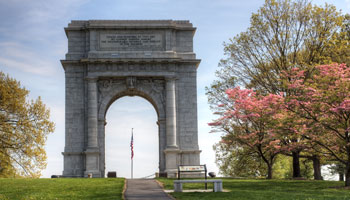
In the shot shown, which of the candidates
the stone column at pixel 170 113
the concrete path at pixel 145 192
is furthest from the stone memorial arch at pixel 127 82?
the concrete path at pixel 145 192

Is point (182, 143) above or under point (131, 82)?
under

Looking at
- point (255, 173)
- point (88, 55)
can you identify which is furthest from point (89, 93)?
point (255, 173)

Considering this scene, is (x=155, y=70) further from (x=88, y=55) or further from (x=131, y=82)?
(x=88, y=55)

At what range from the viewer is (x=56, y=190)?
84.5 feet

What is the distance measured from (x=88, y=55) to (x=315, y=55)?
61.9 feet

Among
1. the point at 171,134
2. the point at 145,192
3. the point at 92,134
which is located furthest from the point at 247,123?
the point at 145,192

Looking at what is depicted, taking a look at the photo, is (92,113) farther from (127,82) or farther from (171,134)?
(171,134)

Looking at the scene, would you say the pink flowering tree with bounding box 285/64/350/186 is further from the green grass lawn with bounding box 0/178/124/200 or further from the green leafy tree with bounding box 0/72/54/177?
the green leafy tree with bounding box 0/72/54/177

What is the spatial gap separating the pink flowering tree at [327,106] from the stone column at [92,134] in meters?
17.9

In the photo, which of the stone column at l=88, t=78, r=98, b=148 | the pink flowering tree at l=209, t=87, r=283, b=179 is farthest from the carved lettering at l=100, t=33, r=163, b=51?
the pink flowering tree at l=209, t=87, r=283, b=179

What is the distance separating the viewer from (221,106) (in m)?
42.2

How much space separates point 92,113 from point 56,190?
1693 cm

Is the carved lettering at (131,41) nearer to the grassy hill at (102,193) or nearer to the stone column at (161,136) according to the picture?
the stone column at (161,136)

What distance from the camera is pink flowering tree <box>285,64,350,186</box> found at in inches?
1133
